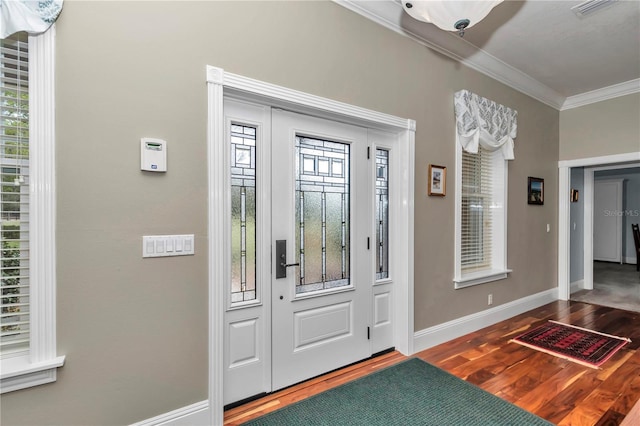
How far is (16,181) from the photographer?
1.50 meters

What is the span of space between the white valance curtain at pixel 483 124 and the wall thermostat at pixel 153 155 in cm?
278

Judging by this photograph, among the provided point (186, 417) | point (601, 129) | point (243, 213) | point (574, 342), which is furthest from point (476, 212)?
point (186, 417)

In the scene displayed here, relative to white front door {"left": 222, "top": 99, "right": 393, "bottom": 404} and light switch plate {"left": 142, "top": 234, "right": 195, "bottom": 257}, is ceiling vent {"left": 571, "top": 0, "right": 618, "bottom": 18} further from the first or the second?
light switch plate {"left": 142, "top": 234, "right": 195, "bottom": 257}

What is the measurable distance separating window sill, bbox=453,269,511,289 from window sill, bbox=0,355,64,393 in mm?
3186

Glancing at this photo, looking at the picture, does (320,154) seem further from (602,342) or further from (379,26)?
(602,342)

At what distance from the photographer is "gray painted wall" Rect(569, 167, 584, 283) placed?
16.5 ft

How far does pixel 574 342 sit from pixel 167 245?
391 centimetres

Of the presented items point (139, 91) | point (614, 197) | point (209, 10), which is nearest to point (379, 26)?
point (209, 10)

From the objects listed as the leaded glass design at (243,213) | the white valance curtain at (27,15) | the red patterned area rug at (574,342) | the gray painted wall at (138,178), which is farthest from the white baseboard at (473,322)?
the white valance curtain at (27,15)

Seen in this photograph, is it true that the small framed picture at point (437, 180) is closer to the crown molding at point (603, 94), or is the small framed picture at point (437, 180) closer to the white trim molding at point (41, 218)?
the white trim molding at point (41, 218)

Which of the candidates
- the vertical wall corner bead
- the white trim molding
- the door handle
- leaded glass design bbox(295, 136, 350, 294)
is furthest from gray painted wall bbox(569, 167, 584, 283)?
the white trim molding

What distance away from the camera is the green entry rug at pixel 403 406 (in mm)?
1995

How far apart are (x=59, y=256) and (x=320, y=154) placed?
1752mm

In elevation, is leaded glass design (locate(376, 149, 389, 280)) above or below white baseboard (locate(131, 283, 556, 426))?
above
